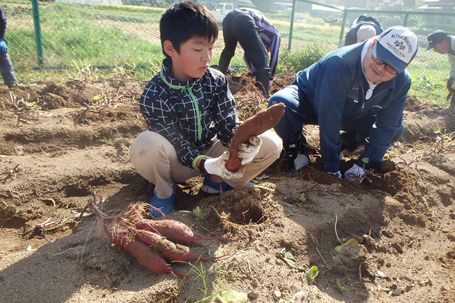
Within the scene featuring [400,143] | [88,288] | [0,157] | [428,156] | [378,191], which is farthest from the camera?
[400,143]

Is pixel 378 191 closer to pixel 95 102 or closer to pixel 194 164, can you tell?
pixel 194 164

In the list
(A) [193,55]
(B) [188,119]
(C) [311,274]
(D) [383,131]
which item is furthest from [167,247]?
Answer: (D) [383,131]

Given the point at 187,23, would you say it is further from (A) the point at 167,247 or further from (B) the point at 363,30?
(B) the point at 363,30

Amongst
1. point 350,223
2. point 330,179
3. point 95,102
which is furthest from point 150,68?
point 350,223

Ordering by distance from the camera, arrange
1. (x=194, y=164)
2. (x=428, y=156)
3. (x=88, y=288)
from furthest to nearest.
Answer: (x=428, y=156), (x=194, y=164), (x=88, y=288)

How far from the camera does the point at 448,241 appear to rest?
7.18ft

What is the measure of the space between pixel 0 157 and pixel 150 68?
2896 millimetres

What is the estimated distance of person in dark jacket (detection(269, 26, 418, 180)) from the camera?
214cm

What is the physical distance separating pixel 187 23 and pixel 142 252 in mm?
1235

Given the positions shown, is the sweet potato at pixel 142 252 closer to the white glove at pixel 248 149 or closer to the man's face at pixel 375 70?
the white glove at pixel 248 149

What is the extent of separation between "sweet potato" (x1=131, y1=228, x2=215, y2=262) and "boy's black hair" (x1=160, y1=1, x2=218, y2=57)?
1.04 m

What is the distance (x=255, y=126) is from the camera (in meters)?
1.66

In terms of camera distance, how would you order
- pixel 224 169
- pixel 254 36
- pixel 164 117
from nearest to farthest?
pixel 224 169 → pixel 164 117 → pixel 254 36

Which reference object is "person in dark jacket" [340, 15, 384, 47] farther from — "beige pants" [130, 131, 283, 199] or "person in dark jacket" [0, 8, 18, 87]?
"person in dark jacket" [0, 8, 18, 87]
